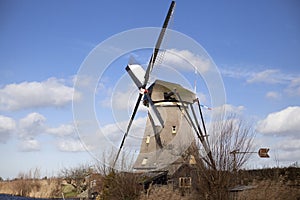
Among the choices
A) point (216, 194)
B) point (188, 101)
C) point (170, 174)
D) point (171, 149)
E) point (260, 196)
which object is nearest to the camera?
point (216, 194)

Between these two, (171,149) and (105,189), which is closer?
(105,189)

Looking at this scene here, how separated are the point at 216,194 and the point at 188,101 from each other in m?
10.4

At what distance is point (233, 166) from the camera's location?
44.2 ft

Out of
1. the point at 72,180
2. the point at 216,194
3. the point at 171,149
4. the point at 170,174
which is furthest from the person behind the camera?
the point at 72,180

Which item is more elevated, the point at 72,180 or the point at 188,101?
the point at 188,101

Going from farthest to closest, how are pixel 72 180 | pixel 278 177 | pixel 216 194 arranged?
pixel 72 180 < pixel 278 177 < pixel 216 194

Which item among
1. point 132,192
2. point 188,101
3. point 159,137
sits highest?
point 188,101

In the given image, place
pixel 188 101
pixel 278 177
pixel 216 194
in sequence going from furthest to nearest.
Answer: pixel 188 101 → pixel 278 177 → pixel 216 194

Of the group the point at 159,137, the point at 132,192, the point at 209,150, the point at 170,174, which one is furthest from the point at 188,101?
the point at 209,150

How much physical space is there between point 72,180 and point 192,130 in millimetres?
17661

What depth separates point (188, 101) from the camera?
2334cm

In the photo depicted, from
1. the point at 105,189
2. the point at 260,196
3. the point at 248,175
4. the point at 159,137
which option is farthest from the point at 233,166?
the point at 159,137

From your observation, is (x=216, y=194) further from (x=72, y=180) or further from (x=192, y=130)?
(x=72, y=180)

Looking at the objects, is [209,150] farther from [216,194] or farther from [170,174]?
[170,174]
